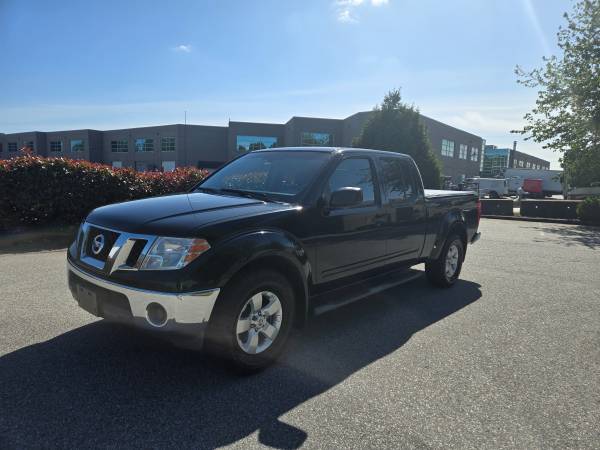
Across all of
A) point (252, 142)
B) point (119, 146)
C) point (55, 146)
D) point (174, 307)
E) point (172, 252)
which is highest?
point (252, 142)

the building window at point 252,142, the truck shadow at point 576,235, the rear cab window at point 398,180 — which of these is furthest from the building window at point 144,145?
the rear cab window at point 398,180

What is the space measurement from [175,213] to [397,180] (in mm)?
2810

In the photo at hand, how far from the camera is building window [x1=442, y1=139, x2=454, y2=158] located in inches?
2337

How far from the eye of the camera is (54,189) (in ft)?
30.3

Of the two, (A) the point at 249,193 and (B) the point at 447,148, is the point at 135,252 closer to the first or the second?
(A) the point at 249,193

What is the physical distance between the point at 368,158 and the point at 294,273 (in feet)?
5.85

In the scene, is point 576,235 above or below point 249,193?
below

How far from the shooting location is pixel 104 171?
10055mm

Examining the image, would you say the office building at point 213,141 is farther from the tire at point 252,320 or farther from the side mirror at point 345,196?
the tire at point 252,320

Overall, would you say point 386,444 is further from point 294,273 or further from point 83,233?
point 83,233

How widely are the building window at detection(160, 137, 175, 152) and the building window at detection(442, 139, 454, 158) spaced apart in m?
37.8

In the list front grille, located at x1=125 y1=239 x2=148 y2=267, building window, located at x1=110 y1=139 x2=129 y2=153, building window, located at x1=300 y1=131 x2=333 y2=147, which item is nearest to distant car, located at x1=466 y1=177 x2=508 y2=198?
building window, located at x1=300 y1=131 x2=333 y2=147

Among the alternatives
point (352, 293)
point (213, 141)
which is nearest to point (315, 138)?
point (213, 141)

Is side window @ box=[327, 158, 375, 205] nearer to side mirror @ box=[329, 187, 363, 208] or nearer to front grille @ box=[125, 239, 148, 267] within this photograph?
side mirror @ box=[329, 187, 363, 208]
